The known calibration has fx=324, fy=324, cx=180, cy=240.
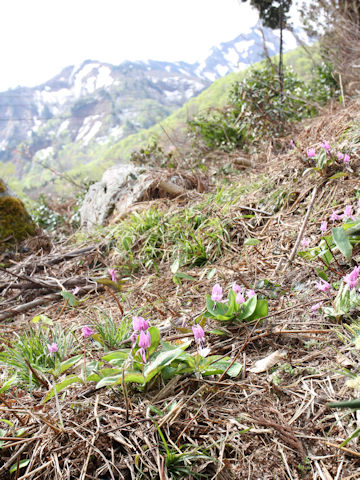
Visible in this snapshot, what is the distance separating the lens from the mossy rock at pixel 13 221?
12.7 feet

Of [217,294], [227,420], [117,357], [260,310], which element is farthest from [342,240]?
[117,357]

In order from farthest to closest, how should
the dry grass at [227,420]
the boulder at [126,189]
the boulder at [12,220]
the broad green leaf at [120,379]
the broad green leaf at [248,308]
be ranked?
the boulder at [12,220], the boulder at [126,189], the broad green leaf at [248,308], the broad green leaf at [120,379], the dry grass at [227,420]

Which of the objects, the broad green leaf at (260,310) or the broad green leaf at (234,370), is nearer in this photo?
the broad green leaf at (234,370)

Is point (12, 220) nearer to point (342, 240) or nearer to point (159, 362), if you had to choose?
point (159, 362)

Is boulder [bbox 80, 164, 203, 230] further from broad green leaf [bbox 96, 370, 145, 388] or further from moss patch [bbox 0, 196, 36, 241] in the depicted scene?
broad green leaf [bbox 96, 370, 145, 388]

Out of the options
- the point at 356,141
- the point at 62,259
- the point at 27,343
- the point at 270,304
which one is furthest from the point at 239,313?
the point at 62,259

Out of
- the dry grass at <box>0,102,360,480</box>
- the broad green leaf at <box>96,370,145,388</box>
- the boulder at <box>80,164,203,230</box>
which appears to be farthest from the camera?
the boulder at <box>80,164,203,230</box>

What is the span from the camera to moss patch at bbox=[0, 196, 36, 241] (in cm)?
389

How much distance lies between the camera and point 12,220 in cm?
399

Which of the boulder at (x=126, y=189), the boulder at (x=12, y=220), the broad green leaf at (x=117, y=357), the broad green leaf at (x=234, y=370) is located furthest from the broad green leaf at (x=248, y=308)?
the boulder at (x=12, y=220)

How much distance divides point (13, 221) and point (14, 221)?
0.04 feet

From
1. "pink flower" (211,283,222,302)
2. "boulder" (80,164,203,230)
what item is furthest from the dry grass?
"boulder" (80,164,203,230)

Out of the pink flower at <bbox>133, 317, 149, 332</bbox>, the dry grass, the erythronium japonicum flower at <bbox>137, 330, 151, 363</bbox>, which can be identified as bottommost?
the dry grass

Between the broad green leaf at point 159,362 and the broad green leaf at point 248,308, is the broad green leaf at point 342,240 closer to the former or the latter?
the broad green leaf at point 248,308
